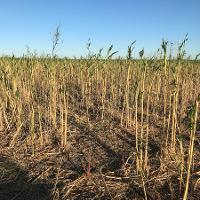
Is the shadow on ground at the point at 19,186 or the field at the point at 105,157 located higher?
the field at the point at 105,157

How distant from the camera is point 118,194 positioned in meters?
2.90

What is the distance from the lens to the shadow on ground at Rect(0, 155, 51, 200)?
3043 millimetres

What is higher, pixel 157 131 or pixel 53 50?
pixel 53 50

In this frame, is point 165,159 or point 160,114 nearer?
point 165,159

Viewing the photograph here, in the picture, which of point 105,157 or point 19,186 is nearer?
point 19,186

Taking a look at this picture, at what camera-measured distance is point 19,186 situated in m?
3.22

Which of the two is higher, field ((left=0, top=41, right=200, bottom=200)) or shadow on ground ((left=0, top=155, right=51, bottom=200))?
field ((left=0, top=41, right=200, bottom=200))

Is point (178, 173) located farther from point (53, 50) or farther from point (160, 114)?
point (160, 114)

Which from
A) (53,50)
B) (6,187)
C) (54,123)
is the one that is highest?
(53,50)

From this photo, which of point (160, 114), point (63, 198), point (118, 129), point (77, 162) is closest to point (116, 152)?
point (77, 162)

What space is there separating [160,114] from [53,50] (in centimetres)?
224

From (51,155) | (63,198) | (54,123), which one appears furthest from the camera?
(54,123)

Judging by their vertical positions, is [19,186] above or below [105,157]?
below

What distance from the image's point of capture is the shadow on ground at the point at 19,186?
304cm
